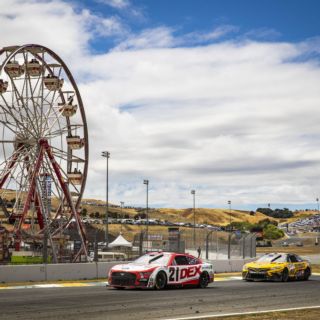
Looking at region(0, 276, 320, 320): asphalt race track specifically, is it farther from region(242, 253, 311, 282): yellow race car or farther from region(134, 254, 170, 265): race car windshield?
region(242, 253, 311, 282): yellow race car

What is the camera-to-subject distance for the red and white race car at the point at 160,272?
19.7 m

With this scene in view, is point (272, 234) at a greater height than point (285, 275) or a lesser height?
greater

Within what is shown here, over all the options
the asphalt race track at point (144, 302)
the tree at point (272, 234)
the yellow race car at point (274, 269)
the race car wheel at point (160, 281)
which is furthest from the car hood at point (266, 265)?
the tree at point (272, 234)

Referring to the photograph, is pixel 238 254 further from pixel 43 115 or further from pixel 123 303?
pixel 123 303

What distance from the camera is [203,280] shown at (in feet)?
71.7

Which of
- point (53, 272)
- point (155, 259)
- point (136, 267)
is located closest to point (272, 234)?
point (53, 272)

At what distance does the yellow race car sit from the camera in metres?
24.8

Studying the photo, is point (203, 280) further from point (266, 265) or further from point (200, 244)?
point (200, 244)

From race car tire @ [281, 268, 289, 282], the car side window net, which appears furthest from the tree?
the car side window net

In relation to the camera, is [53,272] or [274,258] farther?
[274,258]

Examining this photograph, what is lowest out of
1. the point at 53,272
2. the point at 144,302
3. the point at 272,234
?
the point at 144,302

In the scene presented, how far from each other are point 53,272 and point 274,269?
27.0ft

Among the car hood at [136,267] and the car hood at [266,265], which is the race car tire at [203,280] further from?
the car hood at [266,265]

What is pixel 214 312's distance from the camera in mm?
13547
